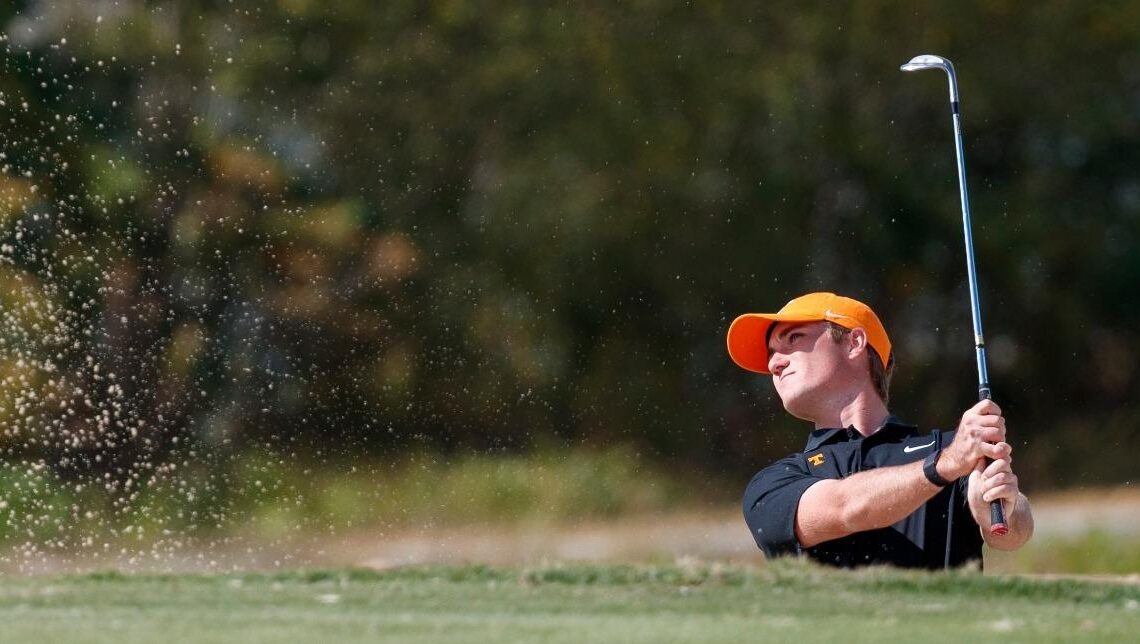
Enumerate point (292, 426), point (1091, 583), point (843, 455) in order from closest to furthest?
point (1091, 583)
point (843, 455)
point (292, 426)

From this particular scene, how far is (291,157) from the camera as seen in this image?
26.8 feet

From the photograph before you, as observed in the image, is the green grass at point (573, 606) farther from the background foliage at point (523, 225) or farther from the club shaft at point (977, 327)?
the background foliage at point (523, 225)

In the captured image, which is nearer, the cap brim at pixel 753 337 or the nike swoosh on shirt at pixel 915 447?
the nike swoosh on shirt at pixel 915 447

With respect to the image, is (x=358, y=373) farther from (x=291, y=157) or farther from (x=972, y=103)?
(x=972, y=103)

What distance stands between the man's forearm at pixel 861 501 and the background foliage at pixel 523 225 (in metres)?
4.99

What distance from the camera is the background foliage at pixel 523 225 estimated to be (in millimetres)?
8008

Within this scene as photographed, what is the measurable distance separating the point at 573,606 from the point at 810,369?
47.3 inches

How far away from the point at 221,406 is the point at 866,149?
10.2 ft

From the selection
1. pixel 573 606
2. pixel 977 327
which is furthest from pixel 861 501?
pixel 573 606

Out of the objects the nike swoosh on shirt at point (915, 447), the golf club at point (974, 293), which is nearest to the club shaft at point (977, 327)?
the golf club at point (974, 293)

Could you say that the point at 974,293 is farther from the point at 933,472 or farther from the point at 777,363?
the point at 933,472

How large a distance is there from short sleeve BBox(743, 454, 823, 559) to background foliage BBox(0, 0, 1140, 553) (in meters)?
4.79

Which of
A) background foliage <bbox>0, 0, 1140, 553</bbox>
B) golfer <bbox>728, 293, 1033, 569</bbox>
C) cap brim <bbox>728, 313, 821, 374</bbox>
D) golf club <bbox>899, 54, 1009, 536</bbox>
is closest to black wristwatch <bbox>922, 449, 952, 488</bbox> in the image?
golfer <bbox>728, 293, 1033, 569</bbox>

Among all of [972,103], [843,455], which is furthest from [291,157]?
[843,455]
